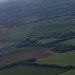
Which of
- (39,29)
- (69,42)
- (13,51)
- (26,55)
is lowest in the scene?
(39,29)

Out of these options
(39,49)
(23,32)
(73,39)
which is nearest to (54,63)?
(39,49)

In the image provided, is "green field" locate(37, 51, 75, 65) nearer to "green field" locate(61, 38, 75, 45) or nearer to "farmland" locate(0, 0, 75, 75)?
"farmland" locate(0, 0, 75, 75)

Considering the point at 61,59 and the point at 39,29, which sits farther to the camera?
the point at 39,29

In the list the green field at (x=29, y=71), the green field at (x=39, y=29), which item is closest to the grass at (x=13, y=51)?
the green field at (x=29, y=71)

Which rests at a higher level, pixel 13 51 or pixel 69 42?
pixel 69 42

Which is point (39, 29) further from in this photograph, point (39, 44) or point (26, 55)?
point (26, 55)

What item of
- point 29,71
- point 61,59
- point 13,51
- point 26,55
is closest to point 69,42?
point 26,55

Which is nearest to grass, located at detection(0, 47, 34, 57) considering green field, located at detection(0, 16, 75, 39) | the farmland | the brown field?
the farmland

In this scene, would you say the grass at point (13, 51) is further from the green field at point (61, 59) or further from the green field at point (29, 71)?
the green field at point (29, 71)
